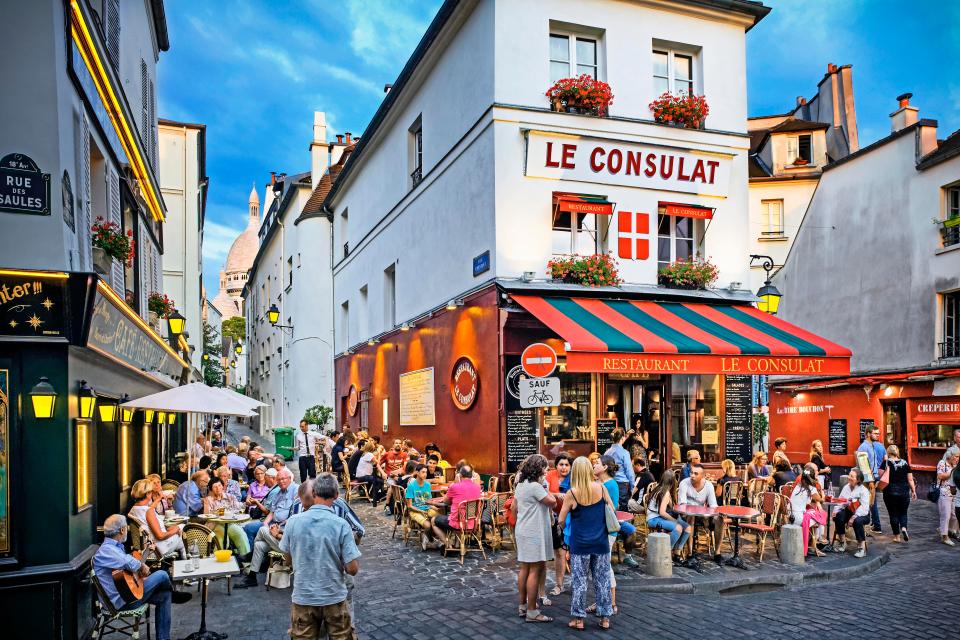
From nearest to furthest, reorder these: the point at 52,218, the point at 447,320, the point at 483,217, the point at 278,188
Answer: the point at 52,218 → the point at 483,217 → the point at 447,320 → the point at 278,188

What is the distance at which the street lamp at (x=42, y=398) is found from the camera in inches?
242

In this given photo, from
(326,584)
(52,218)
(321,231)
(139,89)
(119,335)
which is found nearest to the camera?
(326,584)

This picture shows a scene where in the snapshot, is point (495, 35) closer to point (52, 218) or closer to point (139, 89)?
point (139, 89)

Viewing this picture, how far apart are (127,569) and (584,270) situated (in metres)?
9.28

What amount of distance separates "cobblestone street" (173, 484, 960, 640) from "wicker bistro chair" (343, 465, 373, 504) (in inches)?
218

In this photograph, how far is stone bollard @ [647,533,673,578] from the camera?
8.66 m

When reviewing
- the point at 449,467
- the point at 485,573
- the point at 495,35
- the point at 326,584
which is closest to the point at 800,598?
the point at 485,573

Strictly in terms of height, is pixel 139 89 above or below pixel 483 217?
above

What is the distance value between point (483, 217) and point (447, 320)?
9.65ft

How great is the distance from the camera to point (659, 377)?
14.5m

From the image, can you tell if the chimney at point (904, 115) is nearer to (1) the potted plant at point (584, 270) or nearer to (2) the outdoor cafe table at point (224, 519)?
(1) the potted plant at point (584, 270)

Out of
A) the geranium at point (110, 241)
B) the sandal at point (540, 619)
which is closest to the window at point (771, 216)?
the sandal at point (540, 619)

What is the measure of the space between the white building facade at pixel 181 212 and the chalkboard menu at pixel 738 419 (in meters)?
16.0

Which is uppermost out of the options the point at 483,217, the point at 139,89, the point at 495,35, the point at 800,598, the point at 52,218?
the point at 495,35
